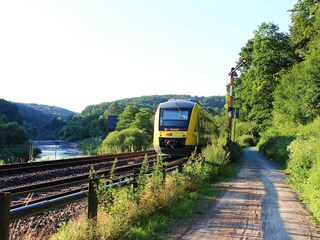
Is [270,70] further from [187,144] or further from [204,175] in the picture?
[204,175]

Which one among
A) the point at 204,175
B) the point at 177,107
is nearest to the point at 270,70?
the point at 177,107

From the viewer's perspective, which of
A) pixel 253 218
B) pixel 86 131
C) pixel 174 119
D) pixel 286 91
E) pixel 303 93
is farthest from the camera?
pixel 86 131

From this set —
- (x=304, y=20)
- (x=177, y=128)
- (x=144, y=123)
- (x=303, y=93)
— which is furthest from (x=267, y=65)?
(x=144, y=123)

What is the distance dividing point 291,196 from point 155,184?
517cm

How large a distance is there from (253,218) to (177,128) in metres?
11.0

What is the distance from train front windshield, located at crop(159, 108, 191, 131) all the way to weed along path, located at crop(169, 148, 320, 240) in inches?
274

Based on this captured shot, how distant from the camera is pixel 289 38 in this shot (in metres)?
51.7

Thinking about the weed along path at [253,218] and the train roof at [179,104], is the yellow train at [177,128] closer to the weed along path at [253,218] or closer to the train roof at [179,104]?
the train roof at [179,104]

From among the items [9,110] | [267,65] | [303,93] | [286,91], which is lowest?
[303,93]

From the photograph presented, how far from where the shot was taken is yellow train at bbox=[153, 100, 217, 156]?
61.9ft

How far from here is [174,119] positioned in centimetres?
1938

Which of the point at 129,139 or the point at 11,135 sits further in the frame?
the point at 11,135

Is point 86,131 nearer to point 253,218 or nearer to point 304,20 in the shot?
point 304,20

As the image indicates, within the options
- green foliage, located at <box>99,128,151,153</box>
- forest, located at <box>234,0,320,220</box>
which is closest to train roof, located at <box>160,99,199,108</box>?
forest, located at <box>234,0,320,220</box>
